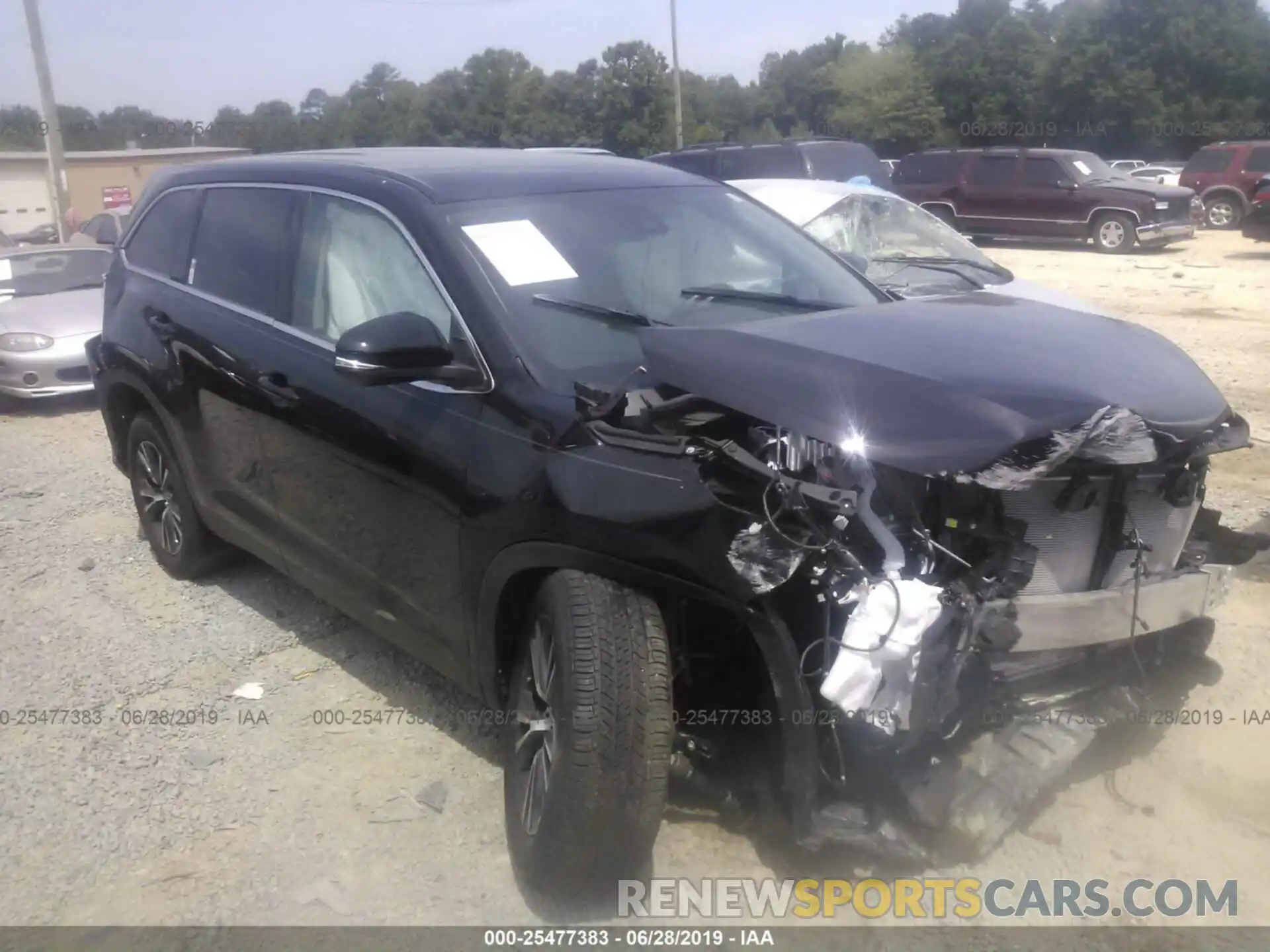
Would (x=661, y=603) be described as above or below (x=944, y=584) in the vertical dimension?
below

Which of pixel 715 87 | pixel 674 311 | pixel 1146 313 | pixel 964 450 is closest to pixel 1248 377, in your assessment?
pixel 1146 313

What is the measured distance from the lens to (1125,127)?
4375 cm

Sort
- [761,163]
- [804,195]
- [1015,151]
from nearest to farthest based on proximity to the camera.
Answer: [804,195] < [761,163] < [1015,151]

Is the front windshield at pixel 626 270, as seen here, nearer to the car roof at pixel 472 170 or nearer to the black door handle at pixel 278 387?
the car roof at pixel 472 170

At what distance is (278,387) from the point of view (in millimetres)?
3926

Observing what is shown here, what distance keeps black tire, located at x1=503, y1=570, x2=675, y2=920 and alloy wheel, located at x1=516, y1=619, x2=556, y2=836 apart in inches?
0.6

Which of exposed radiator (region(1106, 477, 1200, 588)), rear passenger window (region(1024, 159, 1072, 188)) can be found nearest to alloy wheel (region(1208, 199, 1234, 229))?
rear passenger window (region(1024, 159, 1072, 188))

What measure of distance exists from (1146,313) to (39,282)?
11.3 metres

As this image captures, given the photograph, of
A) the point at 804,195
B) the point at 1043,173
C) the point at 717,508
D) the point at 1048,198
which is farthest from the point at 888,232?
the point at 1043,173

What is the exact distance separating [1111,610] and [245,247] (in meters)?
3.34

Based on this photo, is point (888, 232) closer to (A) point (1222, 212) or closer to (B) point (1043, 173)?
(B) point (1043, 173)

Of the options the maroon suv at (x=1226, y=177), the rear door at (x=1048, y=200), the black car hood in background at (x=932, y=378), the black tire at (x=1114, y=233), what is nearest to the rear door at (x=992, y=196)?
the rear door at (x=1048, y=200)

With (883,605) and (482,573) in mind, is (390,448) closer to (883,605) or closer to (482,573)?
(482,573)

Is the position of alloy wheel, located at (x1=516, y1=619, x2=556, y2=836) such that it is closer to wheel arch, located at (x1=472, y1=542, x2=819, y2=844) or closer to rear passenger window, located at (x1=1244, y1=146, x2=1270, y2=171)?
wheel arch, located at (x1=472, y1=542, x2=819, y2=844)
